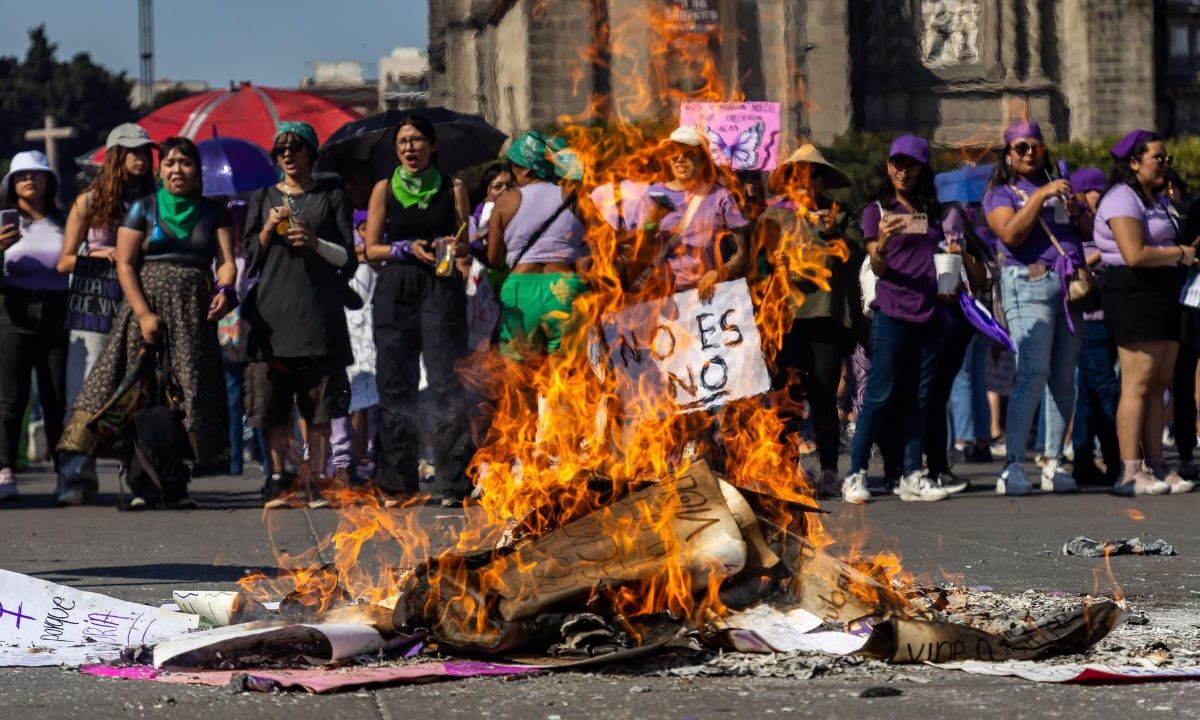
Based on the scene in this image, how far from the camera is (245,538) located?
9398 mm

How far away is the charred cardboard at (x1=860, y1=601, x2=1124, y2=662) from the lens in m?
5.20

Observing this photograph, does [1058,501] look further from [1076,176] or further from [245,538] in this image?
[245,538]

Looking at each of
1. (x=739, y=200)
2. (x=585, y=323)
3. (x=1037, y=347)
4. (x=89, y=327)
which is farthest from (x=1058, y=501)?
(x=89, y=327)

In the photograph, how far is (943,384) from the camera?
12.0 m

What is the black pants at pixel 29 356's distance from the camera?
1198cm

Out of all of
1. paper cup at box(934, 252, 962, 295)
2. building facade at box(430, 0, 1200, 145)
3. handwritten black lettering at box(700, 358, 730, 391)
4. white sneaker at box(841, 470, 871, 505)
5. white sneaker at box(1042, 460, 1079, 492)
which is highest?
building facade at box(430, 0, 1200, 145)

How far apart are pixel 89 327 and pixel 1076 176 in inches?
243

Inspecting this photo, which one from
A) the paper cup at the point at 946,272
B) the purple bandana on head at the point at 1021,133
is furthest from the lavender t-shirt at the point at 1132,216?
the paper cup at the point at 946,272

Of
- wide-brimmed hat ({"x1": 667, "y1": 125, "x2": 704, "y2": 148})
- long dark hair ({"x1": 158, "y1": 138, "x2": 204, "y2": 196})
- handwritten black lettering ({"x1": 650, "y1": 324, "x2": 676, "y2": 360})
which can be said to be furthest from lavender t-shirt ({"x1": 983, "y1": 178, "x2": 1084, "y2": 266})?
long dark hair ({"x1": 158, "y1": 138, "x2": 204, "y2": 196})

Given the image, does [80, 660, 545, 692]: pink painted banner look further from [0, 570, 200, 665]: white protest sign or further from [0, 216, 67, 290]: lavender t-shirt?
[0, 216, 67, 290]: lavender t-shirt

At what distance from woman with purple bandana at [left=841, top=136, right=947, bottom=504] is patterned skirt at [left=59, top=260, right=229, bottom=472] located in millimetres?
3470

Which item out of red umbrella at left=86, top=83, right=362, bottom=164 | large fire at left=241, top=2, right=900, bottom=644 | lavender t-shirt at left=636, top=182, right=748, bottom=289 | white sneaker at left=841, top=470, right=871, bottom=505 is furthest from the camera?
red umbrella at left=86, top=83, right=362, bottom=164

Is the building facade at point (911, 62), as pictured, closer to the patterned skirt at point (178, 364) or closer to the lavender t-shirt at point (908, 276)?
the lavender t-shirt at point (908, 276)

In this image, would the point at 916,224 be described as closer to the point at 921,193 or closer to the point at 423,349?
the point at 921,193
